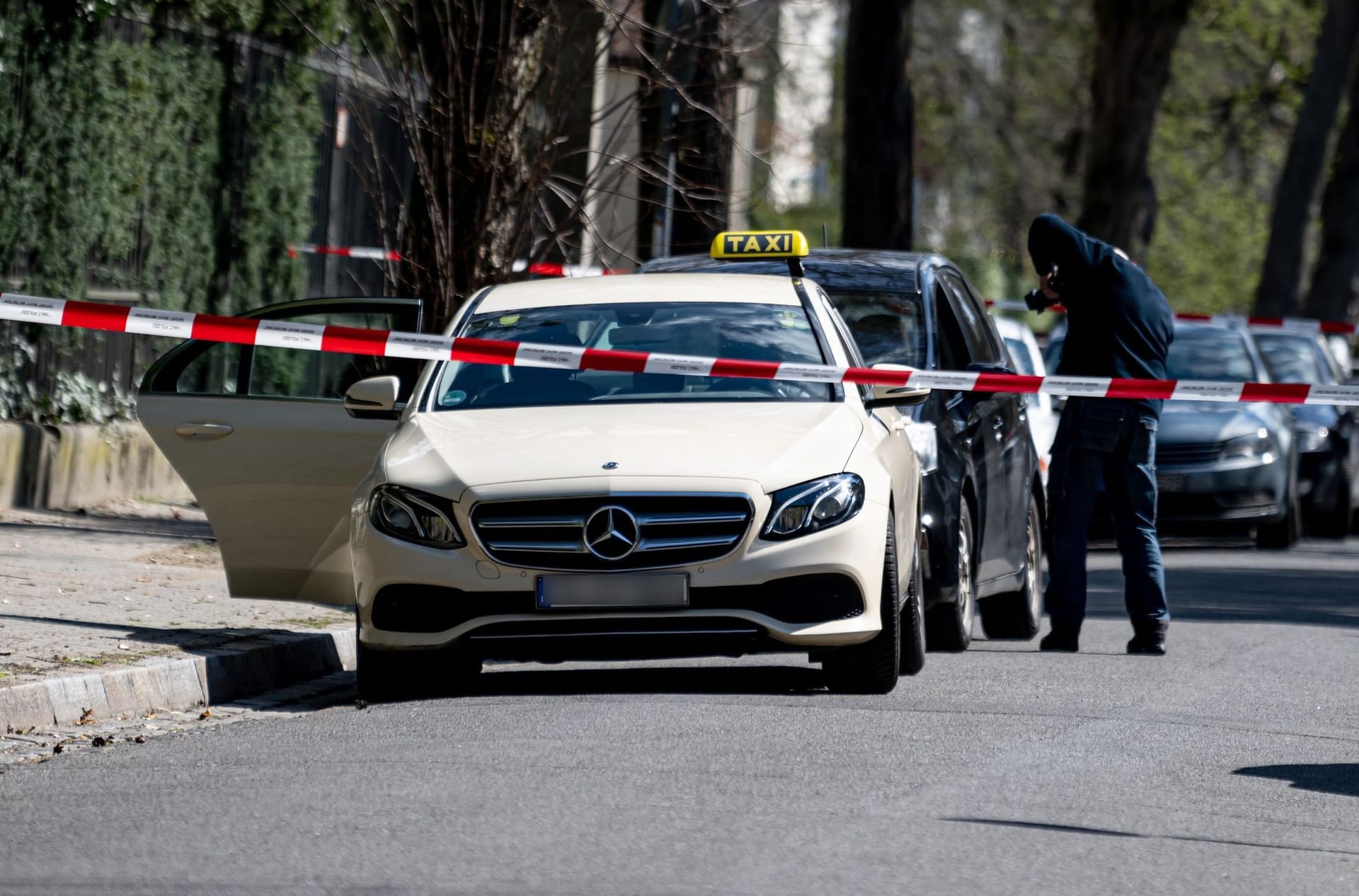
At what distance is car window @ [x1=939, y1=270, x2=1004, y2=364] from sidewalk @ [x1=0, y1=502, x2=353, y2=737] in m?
3.11

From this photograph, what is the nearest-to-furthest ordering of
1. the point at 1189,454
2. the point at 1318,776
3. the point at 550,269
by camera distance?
the point at 1318,776 < the point at 550,269 < the point at 1189,454

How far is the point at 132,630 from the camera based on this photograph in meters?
9.34

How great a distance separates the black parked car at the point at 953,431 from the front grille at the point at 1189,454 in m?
5.80

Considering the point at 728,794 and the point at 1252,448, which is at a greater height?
the point at 1252,448

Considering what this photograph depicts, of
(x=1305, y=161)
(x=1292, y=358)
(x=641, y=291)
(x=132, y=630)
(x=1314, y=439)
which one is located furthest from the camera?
(x=1305, y=161)

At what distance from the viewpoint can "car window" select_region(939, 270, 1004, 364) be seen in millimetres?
10875

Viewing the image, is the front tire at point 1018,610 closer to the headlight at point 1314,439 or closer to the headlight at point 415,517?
the headlight at point 415,517

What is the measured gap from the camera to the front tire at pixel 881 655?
822 cm

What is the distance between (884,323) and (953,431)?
0.83 metres

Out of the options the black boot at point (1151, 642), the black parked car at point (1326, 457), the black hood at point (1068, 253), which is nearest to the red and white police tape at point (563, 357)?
the black hood at point (1068, 253)

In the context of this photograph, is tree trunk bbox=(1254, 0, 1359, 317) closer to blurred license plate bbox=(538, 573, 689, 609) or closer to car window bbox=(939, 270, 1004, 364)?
car window bbox=(939, 270, 1004, 364)

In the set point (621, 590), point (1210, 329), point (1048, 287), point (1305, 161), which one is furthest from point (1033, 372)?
point (1305, 161)

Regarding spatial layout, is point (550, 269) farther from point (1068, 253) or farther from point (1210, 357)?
point (1210, 357)

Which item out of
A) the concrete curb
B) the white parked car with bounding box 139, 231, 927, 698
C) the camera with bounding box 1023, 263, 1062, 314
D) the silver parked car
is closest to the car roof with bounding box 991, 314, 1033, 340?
the silver parked car
